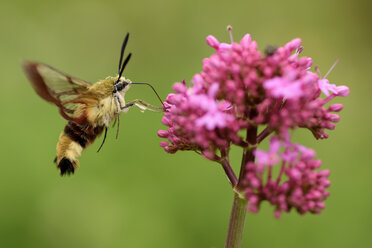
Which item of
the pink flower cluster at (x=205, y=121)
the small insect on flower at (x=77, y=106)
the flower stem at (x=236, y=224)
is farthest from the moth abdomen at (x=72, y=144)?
the flower stem at (x=236, y=224)

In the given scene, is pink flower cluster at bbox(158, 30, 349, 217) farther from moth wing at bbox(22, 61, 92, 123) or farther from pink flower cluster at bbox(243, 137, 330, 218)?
moth wing at bbox(22, 61, 92, 123)

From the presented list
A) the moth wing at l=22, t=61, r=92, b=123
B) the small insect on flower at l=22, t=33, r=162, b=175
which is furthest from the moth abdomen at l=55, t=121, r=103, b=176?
the moth wing at l=22, t=61, r=92, b=123

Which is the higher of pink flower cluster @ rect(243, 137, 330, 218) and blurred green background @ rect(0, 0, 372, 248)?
blurred green background @ rect(0, 0, 372, 248)

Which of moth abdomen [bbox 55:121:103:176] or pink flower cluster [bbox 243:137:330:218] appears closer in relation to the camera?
pink flower cluster [bbox 243:137:330:218]

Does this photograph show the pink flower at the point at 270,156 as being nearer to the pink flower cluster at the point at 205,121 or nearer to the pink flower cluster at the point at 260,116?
the pink flower cluster at the point at 260,116

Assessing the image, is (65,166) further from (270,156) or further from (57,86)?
(270,156)
